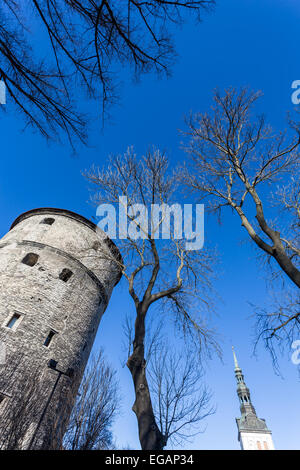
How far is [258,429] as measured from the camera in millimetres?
47188

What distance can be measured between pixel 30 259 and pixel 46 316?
3.46 metres

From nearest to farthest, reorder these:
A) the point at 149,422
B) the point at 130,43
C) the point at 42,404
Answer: the point at 130,43
the point at 149,422
the point at 42,404

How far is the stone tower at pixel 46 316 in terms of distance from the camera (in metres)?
9.45

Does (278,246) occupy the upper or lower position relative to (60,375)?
lower

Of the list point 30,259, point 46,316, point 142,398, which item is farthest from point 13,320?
point 142,398

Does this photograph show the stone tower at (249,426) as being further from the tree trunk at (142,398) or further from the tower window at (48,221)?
the tree trunk at (142,398)

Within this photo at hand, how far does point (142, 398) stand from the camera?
460 centimetres

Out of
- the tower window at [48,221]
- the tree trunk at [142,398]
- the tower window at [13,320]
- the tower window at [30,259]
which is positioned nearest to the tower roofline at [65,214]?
the tower window at [48,221]

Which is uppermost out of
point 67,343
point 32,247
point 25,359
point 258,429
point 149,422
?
point 258,429

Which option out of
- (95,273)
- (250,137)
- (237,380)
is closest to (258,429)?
(237,380)

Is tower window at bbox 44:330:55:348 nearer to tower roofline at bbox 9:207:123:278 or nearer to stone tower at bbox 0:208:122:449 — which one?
stone tower at bbox 0:208:122:449
